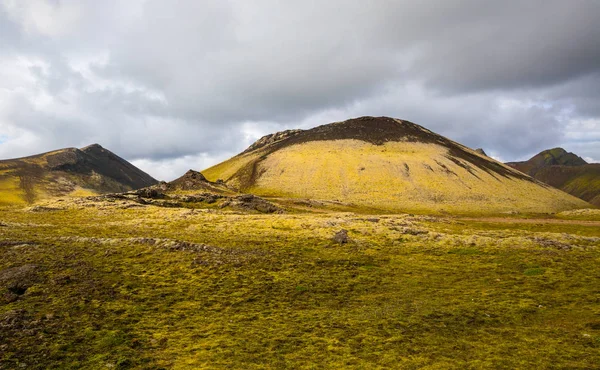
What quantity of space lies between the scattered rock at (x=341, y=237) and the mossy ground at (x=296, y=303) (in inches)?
33.2

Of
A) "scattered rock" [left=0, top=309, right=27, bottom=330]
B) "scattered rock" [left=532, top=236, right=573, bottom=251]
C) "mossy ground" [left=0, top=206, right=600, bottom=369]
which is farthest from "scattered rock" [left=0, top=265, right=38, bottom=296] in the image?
"scattered rock" [left=532, top=236, right=573, bottom=251]

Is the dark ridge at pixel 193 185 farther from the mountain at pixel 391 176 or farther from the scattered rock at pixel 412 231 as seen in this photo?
the scattered rock at pixel 412 231

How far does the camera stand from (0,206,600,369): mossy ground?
13336 mm

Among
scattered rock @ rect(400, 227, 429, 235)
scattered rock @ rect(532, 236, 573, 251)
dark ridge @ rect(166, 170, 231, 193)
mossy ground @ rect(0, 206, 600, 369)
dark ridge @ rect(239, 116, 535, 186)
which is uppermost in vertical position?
dark ridge @ rect(239, 116, 535, 186)

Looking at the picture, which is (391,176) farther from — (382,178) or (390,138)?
(390,138)

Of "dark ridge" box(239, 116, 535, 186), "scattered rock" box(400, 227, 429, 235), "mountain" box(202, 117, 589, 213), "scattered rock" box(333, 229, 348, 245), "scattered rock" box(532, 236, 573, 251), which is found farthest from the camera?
"dark ridge" box(239, 116, 535, 186)

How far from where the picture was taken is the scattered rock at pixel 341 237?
1511 inches

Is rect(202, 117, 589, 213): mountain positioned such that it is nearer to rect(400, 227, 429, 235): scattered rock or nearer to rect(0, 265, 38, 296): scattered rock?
rect(400, 227, 429, 235): scattered rock

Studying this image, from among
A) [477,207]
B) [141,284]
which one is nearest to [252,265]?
[141,284]

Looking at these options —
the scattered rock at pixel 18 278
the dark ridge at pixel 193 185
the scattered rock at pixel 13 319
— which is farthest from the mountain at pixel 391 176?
the scattered rock at pixel 13 319

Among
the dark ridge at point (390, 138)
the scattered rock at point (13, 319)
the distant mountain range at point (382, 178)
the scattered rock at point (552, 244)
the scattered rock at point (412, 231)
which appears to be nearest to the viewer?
the scattered rock at point (13, 319)

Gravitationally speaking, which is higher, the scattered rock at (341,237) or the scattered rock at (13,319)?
the scattered rock at (341,237)

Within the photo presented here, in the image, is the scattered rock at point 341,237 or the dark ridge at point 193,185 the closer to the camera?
the scattered rock at point 341,237

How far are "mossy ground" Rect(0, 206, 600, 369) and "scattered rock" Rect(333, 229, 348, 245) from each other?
0.84 metres
